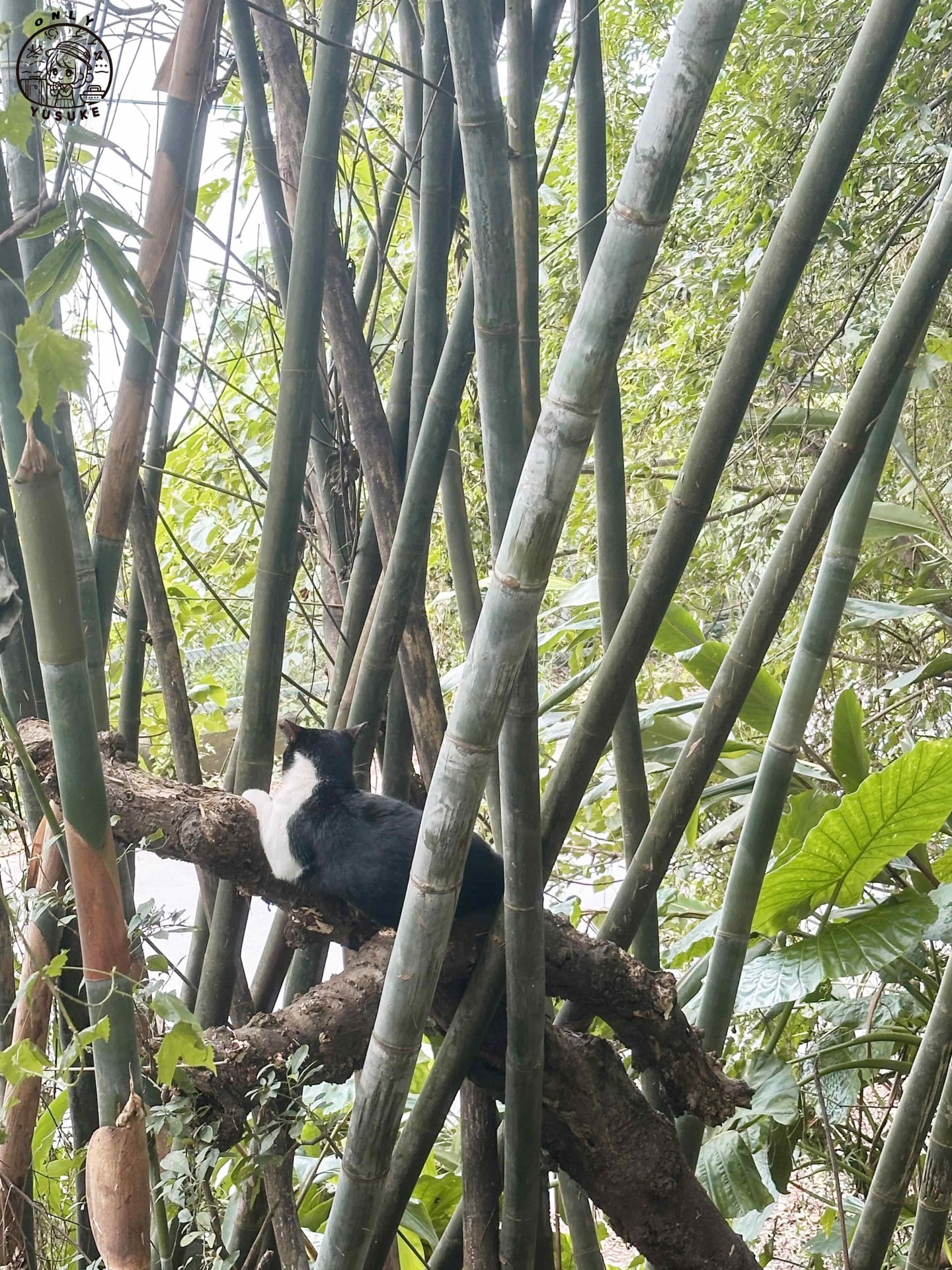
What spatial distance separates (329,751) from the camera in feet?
4.22

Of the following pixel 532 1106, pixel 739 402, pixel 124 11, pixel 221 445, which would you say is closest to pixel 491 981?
pixel 532 1106

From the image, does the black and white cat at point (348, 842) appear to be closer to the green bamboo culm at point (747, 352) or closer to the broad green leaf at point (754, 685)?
the green bamboo culm at point (747, 352)

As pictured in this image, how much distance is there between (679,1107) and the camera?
40.6 inches

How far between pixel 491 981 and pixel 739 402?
0.54 metres

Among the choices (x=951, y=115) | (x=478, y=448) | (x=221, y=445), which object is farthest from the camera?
(x=478, y=448)

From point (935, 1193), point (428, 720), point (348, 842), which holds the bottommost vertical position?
point (935, 1193)

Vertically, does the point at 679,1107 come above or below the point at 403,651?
below

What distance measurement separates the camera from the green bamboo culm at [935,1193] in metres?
1.17

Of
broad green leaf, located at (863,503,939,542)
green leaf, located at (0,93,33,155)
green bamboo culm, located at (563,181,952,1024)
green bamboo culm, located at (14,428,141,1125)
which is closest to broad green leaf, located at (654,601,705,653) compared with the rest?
broad green leaf, located at (863,503,939,542)

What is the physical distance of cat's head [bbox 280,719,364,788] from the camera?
3.98 feet

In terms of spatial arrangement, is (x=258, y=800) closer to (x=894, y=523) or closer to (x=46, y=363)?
(x=46, y=363)

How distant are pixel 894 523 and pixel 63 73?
143 centimetres

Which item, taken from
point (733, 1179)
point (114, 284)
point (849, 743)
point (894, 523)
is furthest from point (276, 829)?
point (894, 523)

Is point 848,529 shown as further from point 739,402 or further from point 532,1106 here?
point 532,1106
